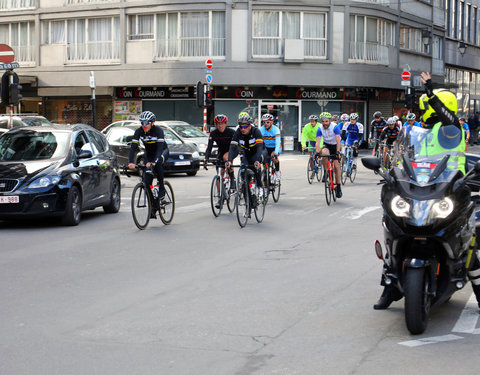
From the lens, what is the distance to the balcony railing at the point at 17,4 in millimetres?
44688

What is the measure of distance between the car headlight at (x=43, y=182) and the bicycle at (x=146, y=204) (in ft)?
3.66

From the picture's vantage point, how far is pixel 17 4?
149ft

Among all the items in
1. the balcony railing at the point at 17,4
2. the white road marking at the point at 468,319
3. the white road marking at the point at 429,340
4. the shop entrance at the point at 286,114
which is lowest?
the white road marking at the point at 468,319

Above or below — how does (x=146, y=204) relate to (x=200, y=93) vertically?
below

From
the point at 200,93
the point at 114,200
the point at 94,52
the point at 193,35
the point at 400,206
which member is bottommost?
the point at 114,200

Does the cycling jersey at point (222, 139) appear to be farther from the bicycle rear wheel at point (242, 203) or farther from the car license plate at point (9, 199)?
the car license plate at point (9, 199)

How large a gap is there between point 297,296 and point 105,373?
2802 mm

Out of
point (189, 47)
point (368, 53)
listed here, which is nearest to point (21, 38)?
point (189, 47)

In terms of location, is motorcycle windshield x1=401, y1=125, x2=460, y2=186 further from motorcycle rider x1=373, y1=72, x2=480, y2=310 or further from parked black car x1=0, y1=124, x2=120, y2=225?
parked black car x1=0, y1=124, x2=120, y2=225

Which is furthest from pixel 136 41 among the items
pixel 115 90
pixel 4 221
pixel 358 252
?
pixel 358 252

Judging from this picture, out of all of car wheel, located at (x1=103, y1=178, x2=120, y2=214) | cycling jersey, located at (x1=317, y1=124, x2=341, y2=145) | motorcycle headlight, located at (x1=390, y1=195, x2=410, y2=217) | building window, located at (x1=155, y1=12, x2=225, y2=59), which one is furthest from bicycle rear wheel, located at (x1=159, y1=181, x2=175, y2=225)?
building window, located at (x1=155, y1=12, x2=225, y2=59)

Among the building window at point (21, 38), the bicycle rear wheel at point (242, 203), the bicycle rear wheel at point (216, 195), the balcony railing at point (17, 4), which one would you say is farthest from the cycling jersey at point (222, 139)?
the balcony railing at point (17, 4)

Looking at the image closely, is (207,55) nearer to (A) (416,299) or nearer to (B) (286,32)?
(B) (286,32)

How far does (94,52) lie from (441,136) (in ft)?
125
